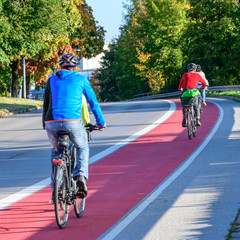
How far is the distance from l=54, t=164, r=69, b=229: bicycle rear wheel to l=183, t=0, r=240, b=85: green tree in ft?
165

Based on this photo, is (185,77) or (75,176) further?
(185,77)

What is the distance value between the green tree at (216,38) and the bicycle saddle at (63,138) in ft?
165

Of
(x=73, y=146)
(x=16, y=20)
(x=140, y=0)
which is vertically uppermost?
(x=140, y=0)

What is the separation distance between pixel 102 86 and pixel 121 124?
85393mm

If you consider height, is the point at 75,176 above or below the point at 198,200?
above

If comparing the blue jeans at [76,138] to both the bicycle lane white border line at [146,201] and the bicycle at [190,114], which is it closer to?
the bicycle lane white border line at [146,201]

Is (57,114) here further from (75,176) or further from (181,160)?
(181,160)

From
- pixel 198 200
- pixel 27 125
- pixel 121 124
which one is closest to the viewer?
pixel 198 200

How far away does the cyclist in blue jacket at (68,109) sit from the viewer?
631 cm

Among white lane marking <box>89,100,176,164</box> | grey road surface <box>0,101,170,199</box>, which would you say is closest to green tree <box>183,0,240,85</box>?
grey road surface <box>0,101,170,199</box>

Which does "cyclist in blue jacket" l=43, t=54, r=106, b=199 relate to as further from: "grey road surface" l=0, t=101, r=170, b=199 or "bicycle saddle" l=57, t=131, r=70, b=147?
"grey road surface" l=0, t=101, r=170, b=199

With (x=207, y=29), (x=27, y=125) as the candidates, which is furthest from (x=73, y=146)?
(x=207, y=29)

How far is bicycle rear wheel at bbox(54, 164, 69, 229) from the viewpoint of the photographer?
237 inches

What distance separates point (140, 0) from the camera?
7962cm
